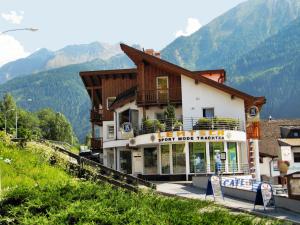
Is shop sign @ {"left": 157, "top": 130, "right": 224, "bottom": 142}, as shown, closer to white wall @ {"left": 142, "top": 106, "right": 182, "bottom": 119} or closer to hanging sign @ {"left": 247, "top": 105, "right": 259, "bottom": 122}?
hanging sign @ {"left": 247, "top": 105, "right": 259, "bottom": 122}

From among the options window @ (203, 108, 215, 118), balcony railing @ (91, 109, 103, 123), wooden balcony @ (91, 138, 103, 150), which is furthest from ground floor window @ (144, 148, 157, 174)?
balcony railing @ (91, 109, 103, 123)

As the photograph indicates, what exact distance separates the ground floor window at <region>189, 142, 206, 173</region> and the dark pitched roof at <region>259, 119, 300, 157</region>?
15.4m

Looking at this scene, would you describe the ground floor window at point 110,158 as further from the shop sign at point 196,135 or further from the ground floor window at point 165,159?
the shop sign at point 196,135

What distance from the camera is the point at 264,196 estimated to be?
19359 mm

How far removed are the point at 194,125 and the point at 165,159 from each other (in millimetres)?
3461

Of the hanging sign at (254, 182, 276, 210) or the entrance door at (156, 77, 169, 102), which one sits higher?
the entrance door at (156, 77, 169, 102)

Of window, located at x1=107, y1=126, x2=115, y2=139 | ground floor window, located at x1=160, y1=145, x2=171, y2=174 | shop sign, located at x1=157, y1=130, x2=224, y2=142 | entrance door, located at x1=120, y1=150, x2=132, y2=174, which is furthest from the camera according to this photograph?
window, located at x1=107, y1=126, x2=115, y2=139

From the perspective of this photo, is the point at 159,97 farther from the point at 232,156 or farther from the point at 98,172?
the point at 98,172

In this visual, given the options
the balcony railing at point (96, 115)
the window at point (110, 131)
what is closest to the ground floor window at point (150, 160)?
the window at point (110, 131)

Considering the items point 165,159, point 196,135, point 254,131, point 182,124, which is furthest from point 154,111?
point 254,131

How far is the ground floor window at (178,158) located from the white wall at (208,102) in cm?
325

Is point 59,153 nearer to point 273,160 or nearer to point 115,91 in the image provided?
point 115,91

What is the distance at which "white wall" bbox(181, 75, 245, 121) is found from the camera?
3912cm

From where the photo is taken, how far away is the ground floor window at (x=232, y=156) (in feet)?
122
